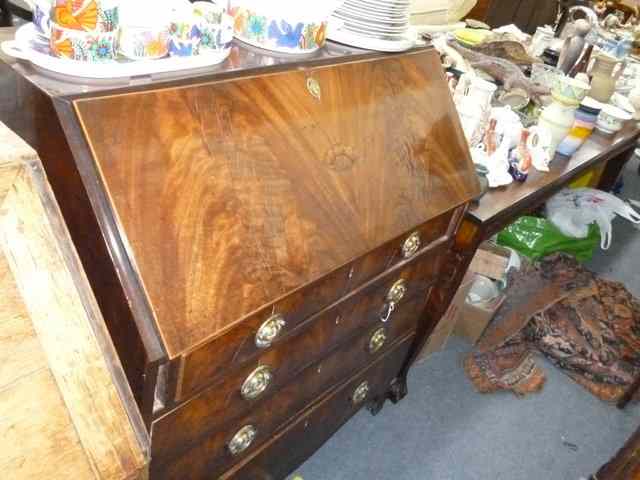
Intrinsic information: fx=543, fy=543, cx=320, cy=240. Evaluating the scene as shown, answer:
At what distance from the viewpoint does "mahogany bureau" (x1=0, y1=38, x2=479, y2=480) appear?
0.68 m

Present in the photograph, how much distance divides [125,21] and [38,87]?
160mm

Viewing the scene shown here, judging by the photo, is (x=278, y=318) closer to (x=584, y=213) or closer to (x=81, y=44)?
(x=81, y=44)

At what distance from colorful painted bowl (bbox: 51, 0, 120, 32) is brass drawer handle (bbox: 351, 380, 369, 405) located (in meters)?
1.07

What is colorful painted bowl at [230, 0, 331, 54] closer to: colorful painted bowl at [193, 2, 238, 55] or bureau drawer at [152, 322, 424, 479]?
colorful painted bowl at [193, 2, 238, 55]

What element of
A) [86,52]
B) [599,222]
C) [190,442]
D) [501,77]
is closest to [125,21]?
[86,52]

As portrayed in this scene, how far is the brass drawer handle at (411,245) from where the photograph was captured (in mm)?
1167

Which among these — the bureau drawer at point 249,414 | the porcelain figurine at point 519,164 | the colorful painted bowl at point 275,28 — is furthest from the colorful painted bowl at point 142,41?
the porcelain figurine at point 519,164

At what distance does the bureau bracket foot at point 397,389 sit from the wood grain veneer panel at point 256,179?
31.8 inches

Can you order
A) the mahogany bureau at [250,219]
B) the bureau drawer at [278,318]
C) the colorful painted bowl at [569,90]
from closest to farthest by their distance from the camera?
the mahogany bureau at [250,219], the bureau drawer at [278,318], the colorful painted bowl at [569,90]

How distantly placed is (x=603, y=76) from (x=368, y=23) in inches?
64.1

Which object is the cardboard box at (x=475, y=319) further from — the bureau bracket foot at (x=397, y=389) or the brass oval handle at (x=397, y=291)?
the brass oval handle at (x=397, y=291)

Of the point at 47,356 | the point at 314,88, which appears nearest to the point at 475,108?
the point at 314,88

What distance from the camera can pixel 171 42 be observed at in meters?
0.83

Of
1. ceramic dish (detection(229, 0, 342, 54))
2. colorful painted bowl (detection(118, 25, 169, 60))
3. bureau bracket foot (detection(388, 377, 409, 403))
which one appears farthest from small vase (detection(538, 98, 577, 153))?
colorful painted bowl (detection(118, 25, 169, 60))
